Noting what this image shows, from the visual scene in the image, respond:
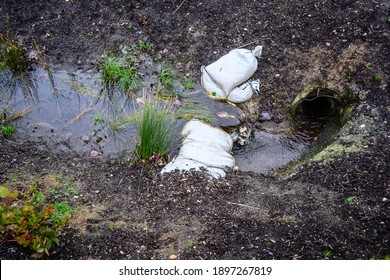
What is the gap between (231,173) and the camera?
4211 mm

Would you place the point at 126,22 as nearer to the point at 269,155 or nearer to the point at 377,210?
the point at 269,155

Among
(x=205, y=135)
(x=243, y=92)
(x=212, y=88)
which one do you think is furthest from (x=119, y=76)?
(x=243, y=92)

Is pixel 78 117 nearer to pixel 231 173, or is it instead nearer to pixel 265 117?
pixel 231 173

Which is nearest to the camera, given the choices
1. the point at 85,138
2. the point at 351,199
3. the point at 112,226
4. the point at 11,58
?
the point at 112,226

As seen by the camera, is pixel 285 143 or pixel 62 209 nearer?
pixel 62 209

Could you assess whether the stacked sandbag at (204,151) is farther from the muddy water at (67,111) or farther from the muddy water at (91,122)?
the muddy water at (67,111)

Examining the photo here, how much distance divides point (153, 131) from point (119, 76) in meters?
1.13

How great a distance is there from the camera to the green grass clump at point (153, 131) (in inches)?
165

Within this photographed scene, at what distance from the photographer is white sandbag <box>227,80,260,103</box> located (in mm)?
5055

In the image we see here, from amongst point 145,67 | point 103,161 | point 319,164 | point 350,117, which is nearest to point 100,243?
point 103,161

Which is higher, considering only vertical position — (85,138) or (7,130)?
(7,130)

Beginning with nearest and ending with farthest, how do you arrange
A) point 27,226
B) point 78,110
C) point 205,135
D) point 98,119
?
point 27,226 → point 205,135 → point 98,119 → point 78,110

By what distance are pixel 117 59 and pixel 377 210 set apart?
311 cm

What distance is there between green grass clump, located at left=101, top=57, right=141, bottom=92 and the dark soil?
A: 0.36 meters
